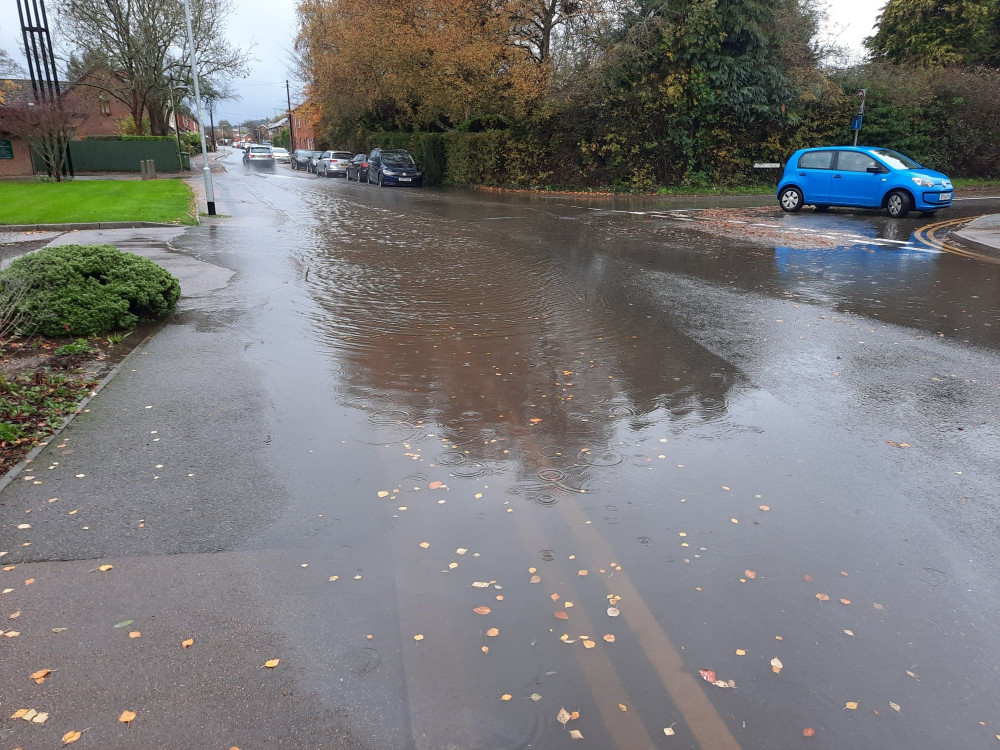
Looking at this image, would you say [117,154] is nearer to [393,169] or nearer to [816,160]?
[393,169]

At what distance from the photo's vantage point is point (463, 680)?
2.83 m

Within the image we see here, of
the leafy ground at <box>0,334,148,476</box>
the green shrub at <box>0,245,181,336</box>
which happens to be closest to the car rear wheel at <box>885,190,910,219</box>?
the green shrub at <box>0,245,181,336</box>

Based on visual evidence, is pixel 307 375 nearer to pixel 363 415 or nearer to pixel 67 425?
pixel 363 415

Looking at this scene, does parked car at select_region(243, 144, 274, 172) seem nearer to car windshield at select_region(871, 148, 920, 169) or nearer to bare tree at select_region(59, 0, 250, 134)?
bare tree at select_region(59, 0, 250, 134)

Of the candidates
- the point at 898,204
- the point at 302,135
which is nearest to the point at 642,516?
the point at 898,204

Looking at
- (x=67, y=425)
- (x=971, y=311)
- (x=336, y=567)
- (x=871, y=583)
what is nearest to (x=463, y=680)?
(x=336, y=567)

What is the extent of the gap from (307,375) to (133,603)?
3331 millimetres

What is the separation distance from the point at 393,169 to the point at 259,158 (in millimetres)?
25354

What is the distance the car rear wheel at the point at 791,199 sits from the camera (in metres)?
19.8

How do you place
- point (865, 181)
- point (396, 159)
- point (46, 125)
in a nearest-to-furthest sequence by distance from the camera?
point (865, 181) < point (46, 125) < point (396, 159)

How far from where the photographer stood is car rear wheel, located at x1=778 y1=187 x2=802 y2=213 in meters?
19.8

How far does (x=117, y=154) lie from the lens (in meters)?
38.3

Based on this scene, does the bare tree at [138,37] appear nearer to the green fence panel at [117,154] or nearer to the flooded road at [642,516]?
the green fence panel at [117,154]

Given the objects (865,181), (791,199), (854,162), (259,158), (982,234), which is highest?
(854,162)
